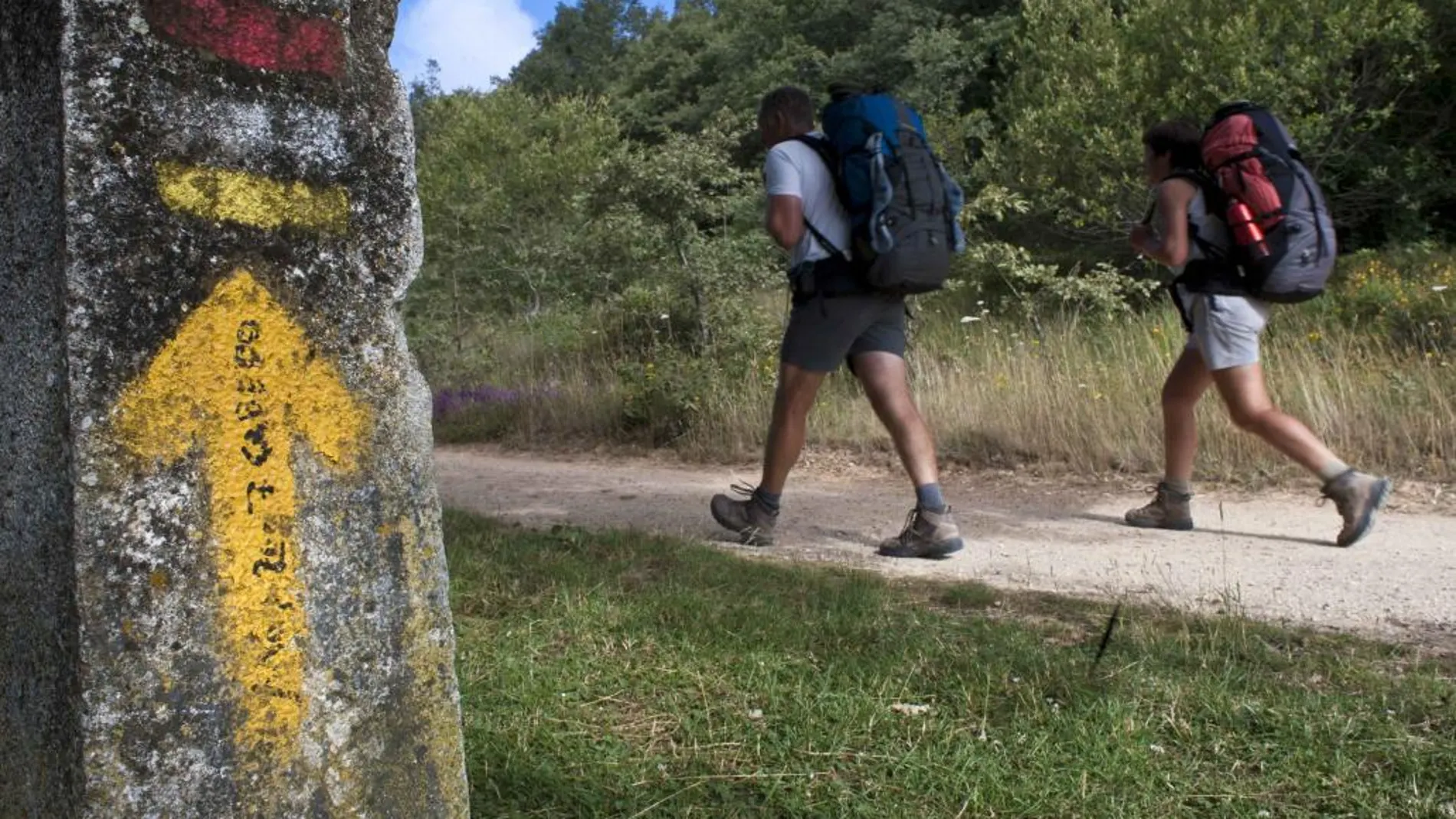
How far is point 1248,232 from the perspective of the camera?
5.07m

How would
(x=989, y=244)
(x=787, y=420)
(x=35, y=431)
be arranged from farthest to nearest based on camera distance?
(x=989, y=244), (x=787, y=420), (x=35, y=431)

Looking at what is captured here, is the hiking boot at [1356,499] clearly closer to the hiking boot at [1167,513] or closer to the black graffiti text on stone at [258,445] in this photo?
the hiking boot at [1167,513]

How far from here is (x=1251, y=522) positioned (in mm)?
5789

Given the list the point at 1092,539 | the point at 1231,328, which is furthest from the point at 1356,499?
the point at 1092,539

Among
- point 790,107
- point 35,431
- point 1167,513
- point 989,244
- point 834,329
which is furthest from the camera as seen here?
point 989,244

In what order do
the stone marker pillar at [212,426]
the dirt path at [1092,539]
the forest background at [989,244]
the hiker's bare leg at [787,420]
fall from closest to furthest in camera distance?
1. the stone marker pillar at [212,426]
2. the dirt path at [1092,539]
3. the hiker's bare leg at [787,420]
4. the forest background at [989,244]

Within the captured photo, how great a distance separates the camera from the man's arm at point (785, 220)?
5145 mm

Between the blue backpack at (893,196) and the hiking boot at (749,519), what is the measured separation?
3.69 feet

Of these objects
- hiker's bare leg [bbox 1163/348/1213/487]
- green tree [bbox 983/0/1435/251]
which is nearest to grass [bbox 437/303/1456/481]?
hiker's bare leg [bbox 1163/348/1213/487]

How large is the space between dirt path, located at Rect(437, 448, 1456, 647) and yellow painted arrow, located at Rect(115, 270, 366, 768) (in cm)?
304

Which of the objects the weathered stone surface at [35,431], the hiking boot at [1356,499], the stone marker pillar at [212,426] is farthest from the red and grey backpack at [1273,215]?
the weathered stone surface at [35,431]

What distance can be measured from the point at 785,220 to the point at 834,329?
0.47 metres

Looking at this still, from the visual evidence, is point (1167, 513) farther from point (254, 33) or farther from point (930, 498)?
point (254, 33)

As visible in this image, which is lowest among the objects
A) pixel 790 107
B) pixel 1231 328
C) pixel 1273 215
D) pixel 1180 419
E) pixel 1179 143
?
pixel 1180 419
